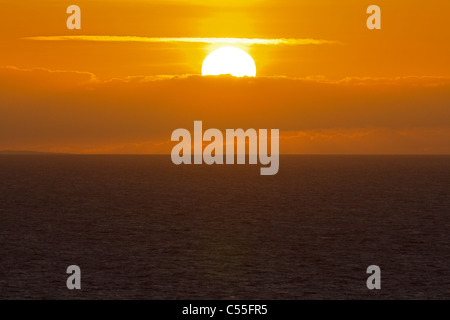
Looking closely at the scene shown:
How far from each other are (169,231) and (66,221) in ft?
66.1

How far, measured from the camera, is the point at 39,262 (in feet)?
230

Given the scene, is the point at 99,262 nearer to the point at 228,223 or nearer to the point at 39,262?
the point at 39,262

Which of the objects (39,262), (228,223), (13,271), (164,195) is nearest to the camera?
(13,271)

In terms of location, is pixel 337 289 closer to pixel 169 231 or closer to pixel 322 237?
pixel 322 237

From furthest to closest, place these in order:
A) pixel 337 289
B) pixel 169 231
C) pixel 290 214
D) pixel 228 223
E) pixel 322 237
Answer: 1. pixel 290 214
2. pixel 228 223
3. pixel 169 231
4. pixel 322 237
5. pixel 337 289

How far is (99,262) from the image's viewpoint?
7050 centimetres

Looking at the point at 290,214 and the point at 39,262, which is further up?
the point at 290,214
